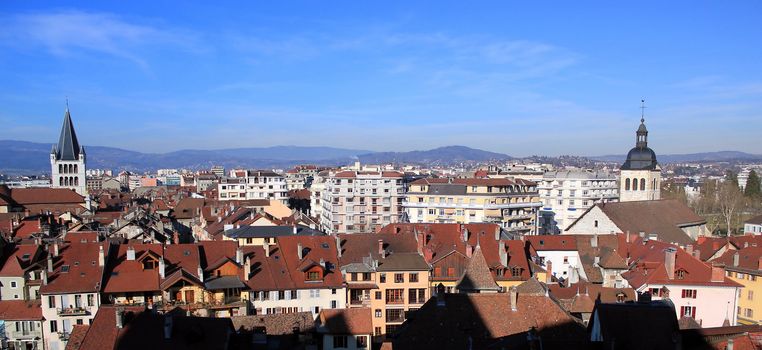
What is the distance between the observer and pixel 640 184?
300ft

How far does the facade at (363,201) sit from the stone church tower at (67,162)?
249ft

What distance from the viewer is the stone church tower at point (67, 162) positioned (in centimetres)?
14100

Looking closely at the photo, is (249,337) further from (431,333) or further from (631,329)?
(631,329)

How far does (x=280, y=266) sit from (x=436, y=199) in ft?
155

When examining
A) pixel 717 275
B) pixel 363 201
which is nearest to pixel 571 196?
pixel 363 201

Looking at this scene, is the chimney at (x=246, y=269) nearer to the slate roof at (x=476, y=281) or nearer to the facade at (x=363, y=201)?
the slate roof at (x=476, y=281)

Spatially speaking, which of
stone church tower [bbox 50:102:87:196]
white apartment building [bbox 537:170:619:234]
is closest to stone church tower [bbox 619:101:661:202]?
white apartment building [bbox 537:170:619:234]

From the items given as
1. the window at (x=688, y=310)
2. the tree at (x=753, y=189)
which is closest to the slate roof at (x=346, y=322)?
the window at (x=688, y=310)

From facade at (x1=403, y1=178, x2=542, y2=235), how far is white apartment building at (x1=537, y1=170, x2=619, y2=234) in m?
14.2

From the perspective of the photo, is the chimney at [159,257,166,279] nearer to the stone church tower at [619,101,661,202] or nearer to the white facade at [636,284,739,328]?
the white facade at [636,284,739,328]

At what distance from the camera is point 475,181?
90.2m

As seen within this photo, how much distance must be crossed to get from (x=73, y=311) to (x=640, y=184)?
78.3 m

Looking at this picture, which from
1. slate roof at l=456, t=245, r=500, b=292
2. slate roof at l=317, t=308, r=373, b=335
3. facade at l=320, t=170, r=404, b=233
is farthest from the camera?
facade at l=320, t=170, r=404, b=233

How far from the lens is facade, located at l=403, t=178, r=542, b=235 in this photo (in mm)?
88562
